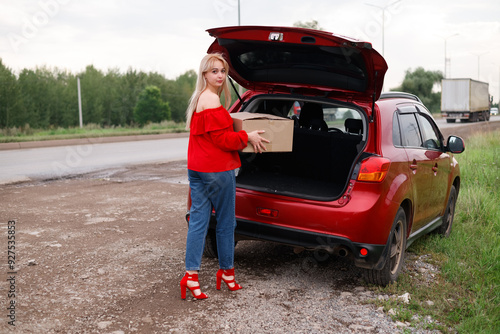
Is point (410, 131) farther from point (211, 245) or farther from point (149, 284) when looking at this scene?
point (149, 284)

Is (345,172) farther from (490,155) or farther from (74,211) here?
(490,155)

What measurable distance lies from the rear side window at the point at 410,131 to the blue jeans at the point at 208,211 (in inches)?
67.7

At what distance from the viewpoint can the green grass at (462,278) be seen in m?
3.69

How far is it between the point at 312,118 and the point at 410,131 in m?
1.15

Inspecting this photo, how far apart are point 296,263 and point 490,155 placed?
353 inches

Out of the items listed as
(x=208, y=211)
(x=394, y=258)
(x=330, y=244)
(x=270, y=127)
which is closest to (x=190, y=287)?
(x=208, y=211)

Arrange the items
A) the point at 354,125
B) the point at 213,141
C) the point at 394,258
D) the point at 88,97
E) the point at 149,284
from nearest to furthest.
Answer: the point at 213,141
the point at 149,284
the point at 394,258
the point at 354,125
the point at 88,97

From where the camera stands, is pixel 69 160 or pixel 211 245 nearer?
pixel 211 245

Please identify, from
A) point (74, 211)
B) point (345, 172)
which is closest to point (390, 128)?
point (345, 172)

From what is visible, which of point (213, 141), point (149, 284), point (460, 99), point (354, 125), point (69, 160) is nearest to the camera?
point (213, 141)

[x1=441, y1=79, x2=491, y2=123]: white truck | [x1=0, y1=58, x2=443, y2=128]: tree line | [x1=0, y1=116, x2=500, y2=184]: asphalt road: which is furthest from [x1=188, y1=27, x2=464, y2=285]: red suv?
[x1=441, y1=79, x2=491, y2=123]: white truck

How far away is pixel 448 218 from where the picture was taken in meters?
6.27

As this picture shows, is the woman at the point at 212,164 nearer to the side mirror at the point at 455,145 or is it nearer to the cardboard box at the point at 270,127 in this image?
the cardboard box at the point at 270,127

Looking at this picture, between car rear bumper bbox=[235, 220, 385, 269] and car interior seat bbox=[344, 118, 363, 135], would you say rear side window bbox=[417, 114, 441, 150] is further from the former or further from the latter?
car rear bumper bbox=[235, 220, 385, 269]
